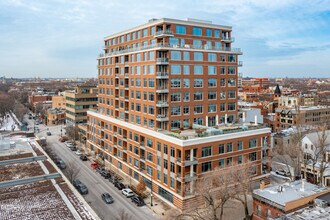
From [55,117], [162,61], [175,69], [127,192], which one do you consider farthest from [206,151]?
[55,117]

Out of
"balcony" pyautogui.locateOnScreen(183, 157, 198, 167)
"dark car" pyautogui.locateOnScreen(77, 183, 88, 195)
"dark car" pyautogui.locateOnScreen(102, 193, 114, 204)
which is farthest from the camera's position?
"dark car" pyautogui.locateOnScreen(77, 183, 88, 195)

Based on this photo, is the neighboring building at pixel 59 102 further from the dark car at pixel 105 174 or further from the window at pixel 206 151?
the window at pixel 206 151

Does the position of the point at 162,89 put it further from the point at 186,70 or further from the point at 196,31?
the point at 196,31

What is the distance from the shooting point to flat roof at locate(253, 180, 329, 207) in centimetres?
3416

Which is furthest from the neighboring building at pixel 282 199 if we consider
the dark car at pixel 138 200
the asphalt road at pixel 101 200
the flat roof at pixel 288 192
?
the dark car at pixel 138 200

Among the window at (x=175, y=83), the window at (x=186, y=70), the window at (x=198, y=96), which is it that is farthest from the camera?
the window at (x=198, y=96)

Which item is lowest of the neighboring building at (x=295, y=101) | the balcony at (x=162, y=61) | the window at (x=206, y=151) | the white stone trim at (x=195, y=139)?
the window at (x=206, y=151)

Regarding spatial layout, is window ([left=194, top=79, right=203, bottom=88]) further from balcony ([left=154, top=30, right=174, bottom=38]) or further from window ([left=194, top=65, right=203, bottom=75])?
balcony ([left=154, top=30, right=174, bottom=38])

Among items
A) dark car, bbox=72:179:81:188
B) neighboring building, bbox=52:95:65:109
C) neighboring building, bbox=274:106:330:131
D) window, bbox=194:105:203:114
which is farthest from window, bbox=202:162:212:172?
neighboring building, bbox=52:95:65:109

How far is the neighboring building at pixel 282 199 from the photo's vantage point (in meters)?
32.7

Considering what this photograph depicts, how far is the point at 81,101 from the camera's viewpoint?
96.9 metres

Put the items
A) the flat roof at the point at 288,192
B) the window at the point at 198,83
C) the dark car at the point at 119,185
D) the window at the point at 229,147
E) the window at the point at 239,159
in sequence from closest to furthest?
1. the flat roof at the point at 288,192
2. the window at the point at 229,147
3. the window at the point at 239,159
4. the window at the point at 198,83
5. the dark car at the point at 119,185

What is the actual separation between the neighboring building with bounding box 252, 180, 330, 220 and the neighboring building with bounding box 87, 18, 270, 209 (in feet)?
31.7

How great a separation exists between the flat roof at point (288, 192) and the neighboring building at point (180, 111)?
9.58 m
